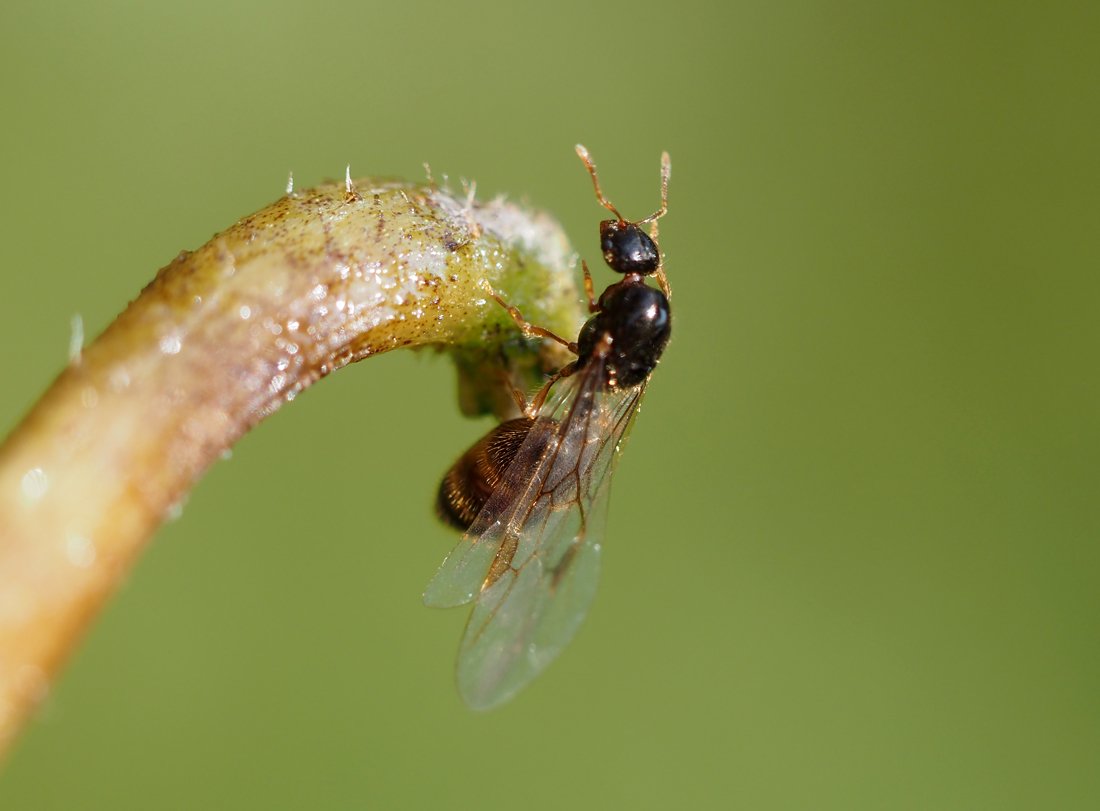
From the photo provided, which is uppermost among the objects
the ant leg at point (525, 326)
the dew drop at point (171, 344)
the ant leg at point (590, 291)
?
the ant leg at point (590, 291)

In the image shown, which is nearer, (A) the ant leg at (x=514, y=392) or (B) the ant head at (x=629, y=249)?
(A) the ant leg at (x=514, y=392)

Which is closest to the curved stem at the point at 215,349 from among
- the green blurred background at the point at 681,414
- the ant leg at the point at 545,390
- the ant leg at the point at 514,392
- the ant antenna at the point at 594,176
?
the ant leg at the point at 514,392

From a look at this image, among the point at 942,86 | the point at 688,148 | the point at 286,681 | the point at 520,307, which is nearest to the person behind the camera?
the point at 520,307

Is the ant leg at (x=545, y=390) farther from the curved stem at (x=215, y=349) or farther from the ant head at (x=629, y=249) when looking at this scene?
the curved stem at (x=215, y=349)

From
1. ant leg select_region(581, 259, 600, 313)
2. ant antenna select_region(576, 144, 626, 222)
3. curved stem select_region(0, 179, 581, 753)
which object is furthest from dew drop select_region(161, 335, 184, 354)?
ant leg select_region(581, 259, 600, 313)

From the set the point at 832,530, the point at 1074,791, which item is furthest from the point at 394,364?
the point at 1074,791

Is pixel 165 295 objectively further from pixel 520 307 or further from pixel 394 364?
pixel 394 364
